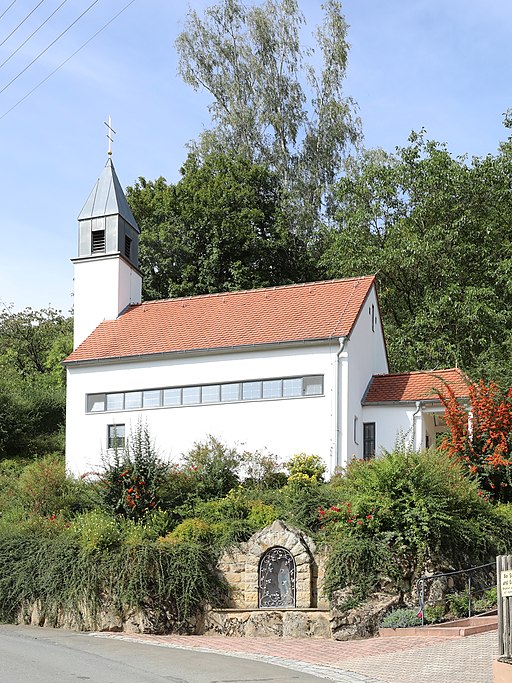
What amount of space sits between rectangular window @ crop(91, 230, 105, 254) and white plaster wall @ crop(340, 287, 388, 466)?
1044 cm

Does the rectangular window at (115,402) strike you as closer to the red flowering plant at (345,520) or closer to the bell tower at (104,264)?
the bell tower at (104,264)

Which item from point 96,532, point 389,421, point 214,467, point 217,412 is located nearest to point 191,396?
point 217,412

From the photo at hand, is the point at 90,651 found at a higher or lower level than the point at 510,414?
lower

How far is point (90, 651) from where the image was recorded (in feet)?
55.4

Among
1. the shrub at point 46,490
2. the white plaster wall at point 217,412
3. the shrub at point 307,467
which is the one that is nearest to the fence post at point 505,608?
the shrub at point 307,467

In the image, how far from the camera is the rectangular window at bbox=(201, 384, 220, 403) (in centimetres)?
2858

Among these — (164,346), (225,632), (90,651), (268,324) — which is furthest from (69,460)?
(90,651)

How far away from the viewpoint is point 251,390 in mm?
28172

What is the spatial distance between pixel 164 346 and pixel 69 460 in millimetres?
4835

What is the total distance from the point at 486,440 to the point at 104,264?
16091mm

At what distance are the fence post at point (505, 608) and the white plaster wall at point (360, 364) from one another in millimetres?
14660

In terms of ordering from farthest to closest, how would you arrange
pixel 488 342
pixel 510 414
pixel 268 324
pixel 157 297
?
pixel 157 297 < pixel 488 342 < pixel 268 324 < pixel 510 414

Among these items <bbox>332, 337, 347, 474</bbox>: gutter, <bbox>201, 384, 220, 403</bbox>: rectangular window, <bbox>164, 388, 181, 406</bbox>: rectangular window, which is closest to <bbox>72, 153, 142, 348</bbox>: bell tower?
<bbox>164, 388, 181, 406</bbox>: rectangular window

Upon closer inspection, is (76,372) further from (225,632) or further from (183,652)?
(183,652)
